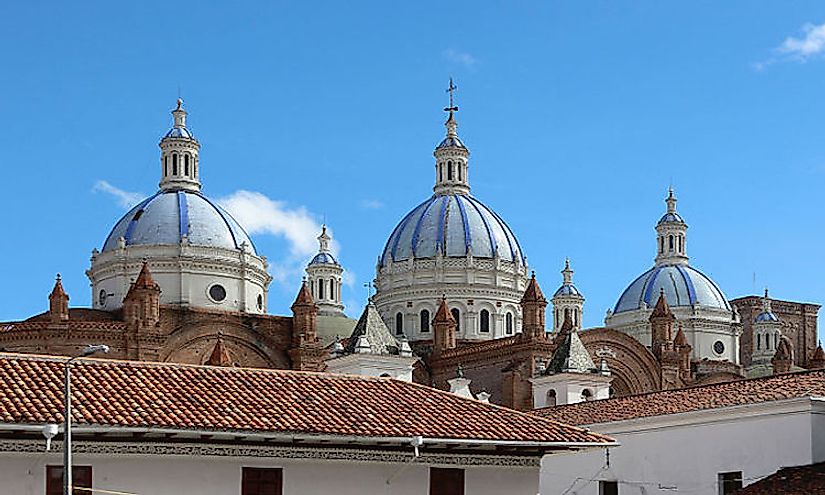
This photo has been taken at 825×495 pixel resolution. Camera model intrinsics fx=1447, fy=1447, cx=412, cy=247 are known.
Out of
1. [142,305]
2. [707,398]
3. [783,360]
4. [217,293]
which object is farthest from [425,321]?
[707,398]

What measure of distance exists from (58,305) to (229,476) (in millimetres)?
33438

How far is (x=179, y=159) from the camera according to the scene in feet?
214

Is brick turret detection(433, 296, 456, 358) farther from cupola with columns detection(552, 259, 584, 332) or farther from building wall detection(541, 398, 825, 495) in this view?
building wall detection(541, 398, 825, 495)

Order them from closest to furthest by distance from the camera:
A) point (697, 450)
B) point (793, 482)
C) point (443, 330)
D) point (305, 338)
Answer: point (793, 482) → point (697, 450) → point (305, 338) → point (443, 330)

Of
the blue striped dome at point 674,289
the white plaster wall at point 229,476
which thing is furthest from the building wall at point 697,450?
the blue striped dome at point 674,289

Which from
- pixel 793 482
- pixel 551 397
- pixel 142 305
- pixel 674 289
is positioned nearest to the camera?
pixel 793 482

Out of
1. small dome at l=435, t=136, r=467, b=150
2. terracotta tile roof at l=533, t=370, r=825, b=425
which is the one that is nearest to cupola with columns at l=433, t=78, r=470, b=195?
small dome at l=435, t=136, r=467, b=150

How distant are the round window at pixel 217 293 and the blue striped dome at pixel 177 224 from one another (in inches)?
74.5

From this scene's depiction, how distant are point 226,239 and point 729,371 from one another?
24199 millimetres

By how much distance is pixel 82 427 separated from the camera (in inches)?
822

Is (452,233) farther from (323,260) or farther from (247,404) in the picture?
(247,404)

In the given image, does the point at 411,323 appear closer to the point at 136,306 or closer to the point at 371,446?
the point at 136,306

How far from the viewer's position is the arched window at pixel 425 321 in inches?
2675

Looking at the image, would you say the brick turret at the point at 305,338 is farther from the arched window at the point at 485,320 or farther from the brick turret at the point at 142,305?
the arched window at the point at 485,320
